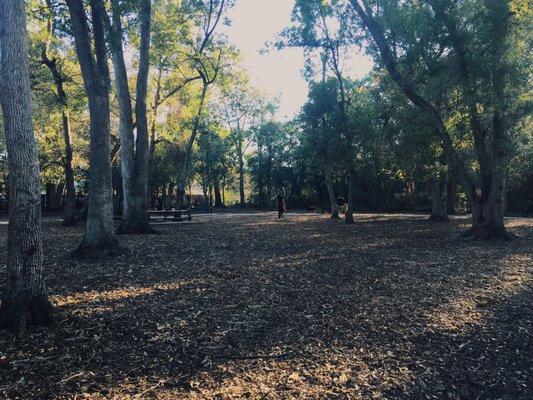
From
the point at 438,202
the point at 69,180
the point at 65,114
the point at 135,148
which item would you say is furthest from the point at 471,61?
the point at 69,180

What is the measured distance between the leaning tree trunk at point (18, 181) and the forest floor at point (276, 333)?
0.37 metres

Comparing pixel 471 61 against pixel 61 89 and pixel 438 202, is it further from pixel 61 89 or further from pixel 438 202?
pixel 61 89

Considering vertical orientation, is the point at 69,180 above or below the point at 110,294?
above

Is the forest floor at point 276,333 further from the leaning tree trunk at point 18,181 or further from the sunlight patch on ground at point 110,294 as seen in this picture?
the leaning tree trunk at point 18,181

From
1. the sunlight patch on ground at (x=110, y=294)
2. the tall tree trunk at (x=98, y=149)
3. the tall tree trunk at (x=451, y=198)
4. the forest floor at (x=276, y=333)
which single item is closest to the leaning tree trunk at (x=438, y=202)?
the tall tree trunk at (x=451, y=198)

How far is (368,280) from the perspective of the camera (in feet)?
22.7

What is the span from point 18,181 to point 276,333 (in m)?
3.34

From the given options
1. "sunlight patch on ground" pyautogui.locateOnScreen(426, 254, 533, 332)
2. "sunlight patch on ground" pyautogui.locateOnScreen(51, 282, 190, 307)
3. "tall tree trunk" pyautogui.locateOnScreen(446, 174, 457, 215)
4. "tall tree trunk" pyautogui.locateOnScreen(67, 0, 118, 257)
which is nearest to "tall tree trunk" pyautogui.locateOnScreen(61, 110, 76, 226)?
"tall tree trunk" pyautogui.locateOnScreen(67, 0, 118, 257)

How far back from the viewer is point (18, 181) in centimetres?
419

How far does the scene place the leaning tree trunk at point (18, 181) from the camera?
13.7 feet

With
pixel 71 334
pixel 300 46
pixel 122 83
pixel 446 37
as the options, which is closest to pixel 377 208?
pixel 300 46

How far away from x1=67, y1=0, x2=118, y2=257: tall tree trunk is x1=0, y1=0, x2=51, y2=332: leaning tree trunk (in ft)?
12.2

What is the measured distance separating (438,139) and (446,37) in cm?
548

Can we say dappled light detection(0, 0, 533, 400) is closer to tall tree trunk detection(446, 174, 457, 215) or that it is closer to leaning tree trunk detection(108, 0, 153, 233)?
leaning tree trunk detection(108, 0, 153, 233)
